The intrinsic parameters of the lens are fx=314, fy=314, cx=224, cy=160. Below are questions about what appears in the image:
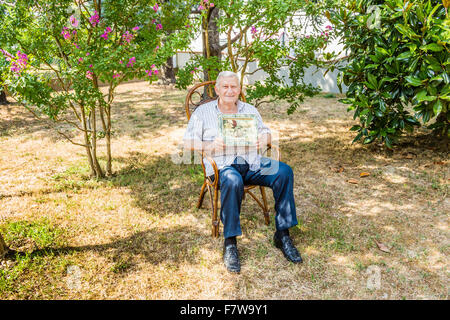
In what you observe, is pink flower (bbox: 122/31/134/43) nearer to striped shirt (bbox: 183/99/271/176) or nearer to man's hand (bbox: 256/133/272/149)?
striped shirt (bbox: 183/99/271/176)

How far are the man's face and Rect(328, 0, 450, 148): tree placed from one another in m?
2.10

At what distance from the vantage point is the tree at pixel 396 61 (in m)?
3.37

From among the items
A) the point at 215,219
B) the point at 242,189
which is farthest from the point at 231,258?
the point at 242,189

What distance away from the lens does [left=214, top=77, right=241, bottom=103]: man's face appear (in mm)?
2635

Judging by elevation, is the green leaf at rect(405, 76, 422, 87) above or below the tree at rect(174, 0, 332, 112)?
below

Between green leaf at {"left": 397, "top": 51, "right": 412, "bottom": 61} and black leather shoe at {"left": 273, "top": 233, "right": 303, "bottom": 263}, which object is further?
green leaf at {"left": 397, "top": 51, "right": 412, "bottom": 61}

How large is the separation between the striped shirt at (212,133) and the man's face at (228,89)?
165 mm

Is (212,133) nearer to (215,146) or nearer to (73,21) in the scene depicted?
(215,146)

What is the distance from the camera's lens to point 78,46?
3.16m

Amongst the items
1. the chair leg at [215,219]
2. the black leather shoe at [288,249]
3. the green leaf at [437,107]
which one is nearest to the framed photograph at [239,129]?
the chair leg at [215,219]

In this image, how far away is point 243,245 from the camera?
2707 millimetres

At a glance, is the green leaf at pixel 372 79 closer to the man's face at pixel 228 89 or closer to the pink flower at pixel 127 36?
the man's face at pixel 228 89

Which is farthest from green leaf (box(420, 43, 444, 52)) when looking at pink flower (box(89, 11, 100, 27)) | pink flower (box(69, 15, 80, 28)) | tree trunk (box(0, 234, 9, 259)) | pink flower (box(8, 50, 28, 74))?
tree trunk (box(0, 234, 9, 259))

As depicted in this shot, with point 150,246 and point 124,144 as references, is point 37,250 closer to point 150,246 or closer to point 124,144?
point 150,246
